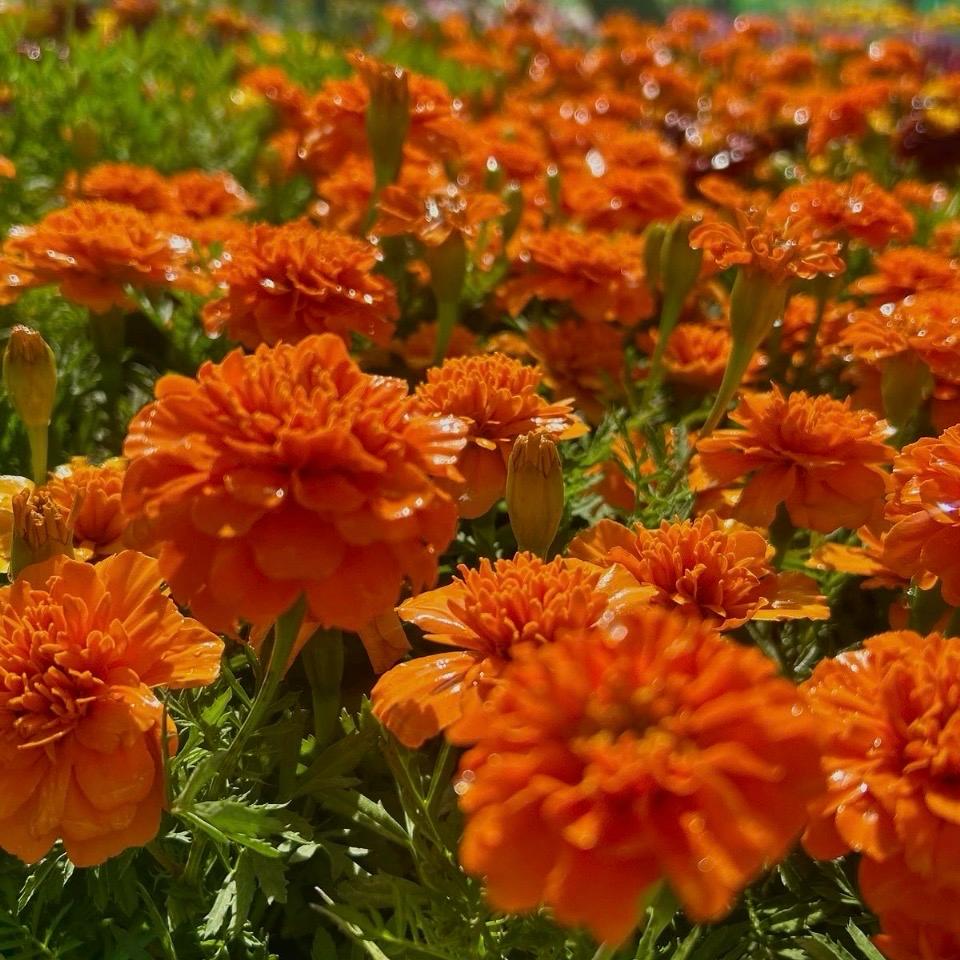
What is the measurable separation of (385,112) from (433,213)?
6.1 inches

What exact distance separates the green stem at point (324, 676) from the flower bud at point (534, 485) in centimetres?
15

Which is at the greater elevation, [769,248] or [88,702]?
[769,248]

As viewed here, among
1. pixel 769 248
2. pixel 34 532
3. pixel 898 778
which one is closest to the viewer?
pixel 898 778

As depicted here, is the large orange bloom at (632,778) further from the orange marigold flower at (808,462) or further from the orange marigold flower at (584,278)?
the orange marigold flower at (584,278)

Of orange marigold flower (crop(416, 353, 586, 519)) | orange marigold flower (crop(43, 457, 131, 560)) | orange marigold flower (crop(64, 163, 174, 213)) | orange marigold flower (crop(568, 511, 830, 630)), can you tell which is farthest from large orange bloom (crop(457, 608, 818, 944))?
orange marigold flower (crop(64, 163, 174, 213))

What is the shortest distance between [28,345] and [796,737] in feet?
2.34

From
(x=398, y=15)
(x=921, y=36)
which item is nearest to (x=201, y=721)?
(x=398, y=15)

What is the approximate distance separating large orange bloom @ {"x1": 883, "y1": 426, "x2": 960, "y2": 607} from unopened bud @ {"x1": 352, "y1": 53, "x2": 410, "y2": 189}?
701 millimetres

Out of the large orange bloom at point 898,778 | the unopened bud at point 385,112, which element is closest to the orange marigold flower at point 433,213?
the unopened bud at point 385,112

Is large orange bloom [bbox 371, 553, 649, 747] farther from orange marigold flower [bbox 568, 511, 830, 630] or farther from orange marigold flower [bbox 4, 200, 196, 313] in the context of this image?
orange marigold flower [bbox 4, 200, 196, 313]

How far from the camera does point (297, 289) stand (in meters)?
1.01

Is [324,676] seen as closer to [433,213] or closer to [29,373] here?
[29,373]

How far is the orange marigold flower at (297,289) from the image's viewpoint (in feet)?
3.30

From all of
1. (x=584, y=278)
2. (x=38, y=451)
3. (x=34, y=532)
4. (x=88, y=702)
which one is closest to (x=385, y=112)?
(x=584, y=278)
